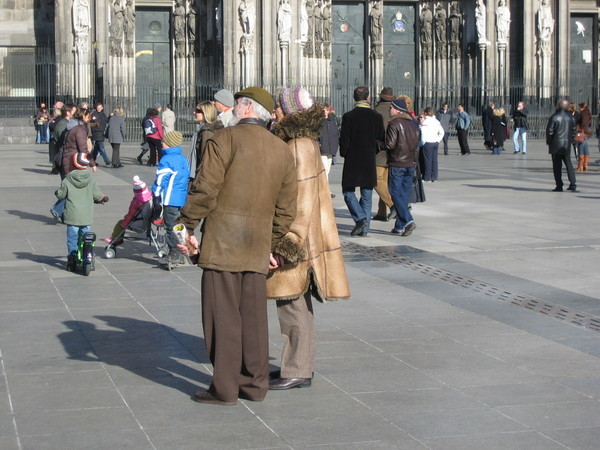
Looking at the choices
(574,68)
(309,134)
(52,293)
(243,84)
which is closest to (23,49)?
(243,84)

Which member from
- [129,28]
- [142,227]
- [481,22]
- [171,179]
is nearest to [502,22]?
[481,22]

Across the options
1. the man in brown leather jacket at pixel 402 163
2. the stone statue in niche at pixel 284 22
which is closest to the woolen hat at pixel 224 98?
the man in brown leather jacket at pixel 402 163

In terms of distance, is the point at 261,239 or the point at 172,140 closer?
the point at 261,239

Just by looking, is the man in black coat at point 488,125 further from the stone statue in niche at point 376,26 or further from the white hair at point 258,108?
the white hair at point 258,108

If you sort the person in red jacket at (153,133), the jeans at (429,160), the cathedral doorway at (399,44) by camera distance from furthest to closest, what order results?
the cathedral doorway at (399,44) < the person in red jacket at (153,133) < the jeans at (429,160)

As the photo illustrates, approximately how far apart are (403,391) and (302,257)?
3.16 ft

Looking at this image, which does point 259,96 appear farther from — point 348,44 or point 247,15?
point 348,44

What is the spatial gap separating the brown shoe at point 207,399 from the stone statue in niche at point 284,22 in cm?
A: 2975

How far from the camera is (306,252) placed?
676cm

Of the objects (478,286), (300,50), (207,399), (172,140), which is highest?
(300,50)

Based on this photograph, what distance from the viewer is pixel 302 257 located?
6.62m

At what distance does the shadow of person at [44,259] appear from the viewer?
11961 millimetres

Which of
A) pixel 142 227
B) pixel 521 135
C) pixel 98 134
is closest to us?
pixel 142 227

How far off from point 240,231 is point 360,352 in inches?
73.1
